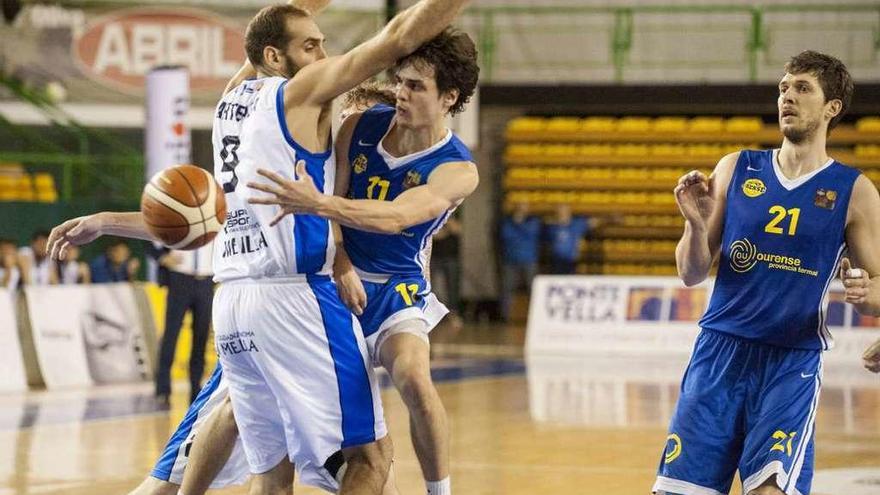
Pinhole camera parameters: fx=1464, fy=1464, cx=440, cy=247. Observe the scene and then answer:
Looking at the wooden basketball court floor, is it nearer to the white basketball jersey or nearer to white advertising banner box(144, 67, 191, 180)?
white advertising banner box(144, 67, 191, 180)

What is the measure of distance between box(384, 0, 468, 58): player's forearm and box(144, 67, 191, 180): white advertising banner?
911cm

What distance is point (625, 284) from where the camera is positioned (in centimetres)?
1822

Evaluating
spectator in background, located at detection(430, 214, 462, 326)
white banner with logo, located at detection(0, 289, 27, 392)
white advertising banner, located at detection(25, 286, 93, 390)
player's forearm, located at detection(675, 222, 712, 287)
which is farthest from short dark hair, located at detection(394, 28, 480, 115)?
spectator in background, located at detection(430, 214, 462, 326)

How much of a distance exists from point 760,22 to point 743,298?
1835cm

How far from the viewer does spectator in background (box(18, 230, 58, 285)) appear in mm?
14750

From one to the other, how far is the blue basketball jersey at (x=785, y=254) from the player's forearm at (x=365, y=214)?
4.24ft

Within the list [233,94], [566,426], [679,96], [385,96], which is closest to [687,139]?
[679,96]

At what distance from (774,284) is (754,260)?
12 centimetres

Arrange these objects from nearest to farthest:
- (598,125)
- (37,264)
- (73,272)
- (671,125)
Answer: (73,272) → (37,264) → (671,125) → (598,125)

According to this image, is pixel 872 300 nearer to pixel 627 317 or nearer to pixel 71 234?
pixel 71 234

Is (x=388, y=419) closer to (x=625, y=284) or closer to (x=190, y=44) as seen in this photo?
(x=625, y=284)

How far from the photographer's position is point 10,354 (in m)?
13.7

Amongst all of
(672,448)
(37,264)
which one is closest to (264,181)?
(672,448)

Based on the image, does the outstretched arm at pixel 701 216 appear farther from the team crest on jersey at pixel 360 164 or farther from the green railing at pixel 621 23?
the green railing at pixel 621 23
